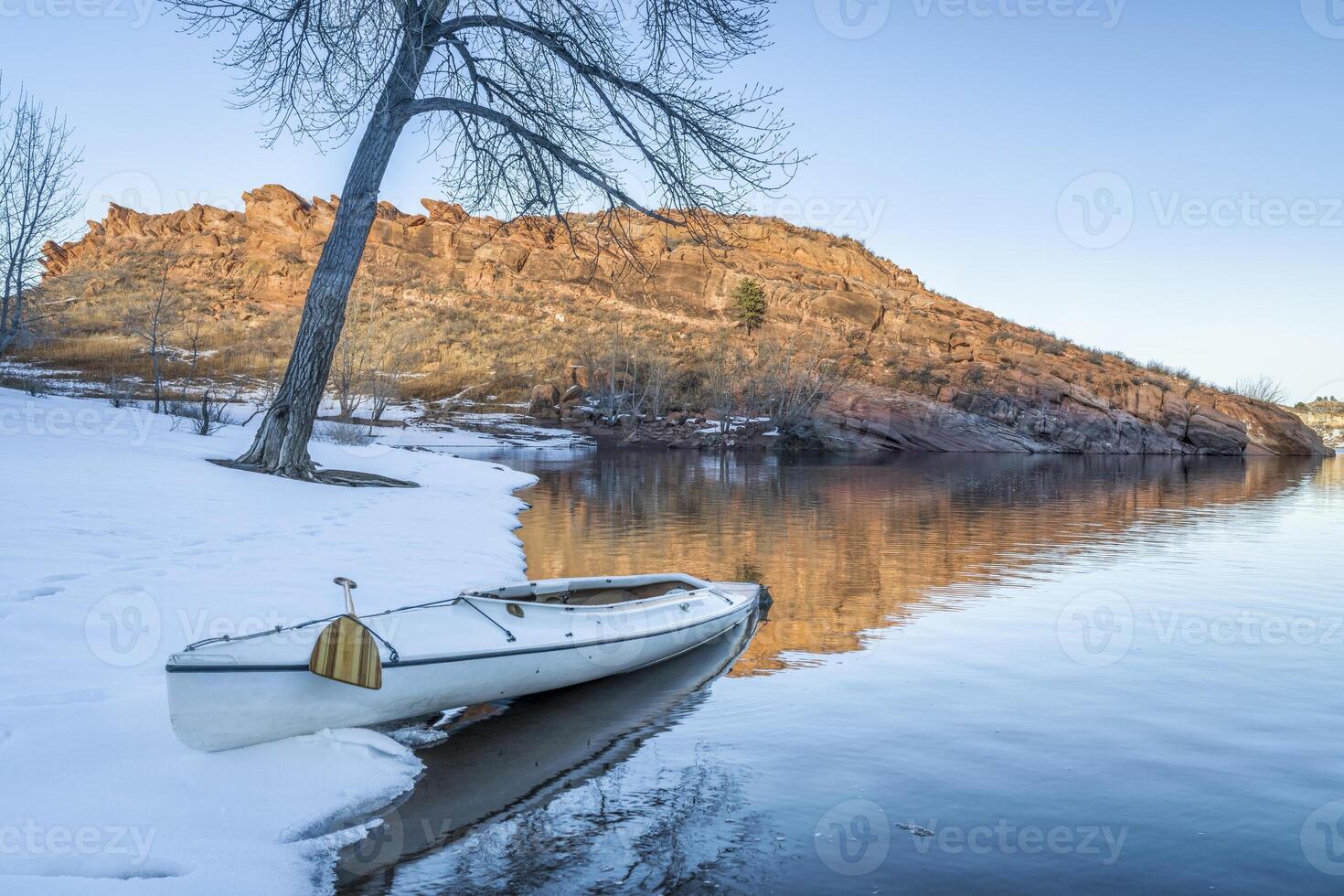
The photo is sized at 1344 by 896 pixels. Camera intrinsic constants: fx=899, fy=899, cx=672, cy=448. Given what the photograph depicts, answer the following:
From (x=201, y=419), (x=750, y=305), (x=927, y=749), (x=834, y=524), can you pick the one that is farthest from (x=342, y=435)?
(x=750, y=305)

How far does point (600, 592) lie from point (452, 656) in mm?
2887

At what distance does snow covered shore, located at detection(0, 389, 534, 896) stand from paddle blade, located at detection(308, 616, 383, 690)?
50cm

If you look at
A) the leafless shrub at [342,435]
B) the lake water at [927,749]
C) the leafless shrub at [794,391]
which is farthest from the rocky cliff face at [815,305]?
the lake water at [927,749]

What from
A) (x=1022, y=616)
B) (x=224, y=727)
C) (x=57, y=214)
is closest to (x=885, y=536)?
(x=1022, y=616)

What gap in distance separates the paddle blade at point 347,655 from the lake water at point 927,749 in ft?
2.51

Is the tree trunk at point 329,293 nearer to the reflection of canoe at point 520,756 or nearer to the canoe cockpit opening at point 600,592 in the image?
the canoe cockpit opening at point 600,592

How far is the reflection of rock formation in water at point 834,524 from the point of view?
11.2 meters

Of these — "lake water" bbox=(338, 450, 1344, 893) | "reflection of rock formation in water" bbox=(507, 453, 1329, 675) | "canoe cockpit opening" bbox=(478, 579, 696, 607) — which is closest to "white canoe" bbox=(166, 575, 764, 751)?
"canoe cockpit opening" bbox=(478, 579, 696, 607)

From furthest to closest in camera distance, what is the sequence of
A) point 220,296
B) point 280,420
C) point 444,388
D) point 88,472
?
1. point 220,296
2. point 444,388
3. point 280,420
4. point 88,472

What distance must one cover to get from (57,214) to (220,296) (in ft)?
171

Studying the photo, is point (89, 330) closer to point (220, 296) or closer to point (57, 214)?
point (220, 296)

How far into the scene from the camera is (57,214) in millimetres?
21375

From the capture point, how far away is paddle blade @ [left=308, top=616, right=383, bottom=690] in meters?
4.77

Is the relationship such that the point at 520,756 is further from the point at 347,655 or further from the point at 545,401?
the point at 545,401
